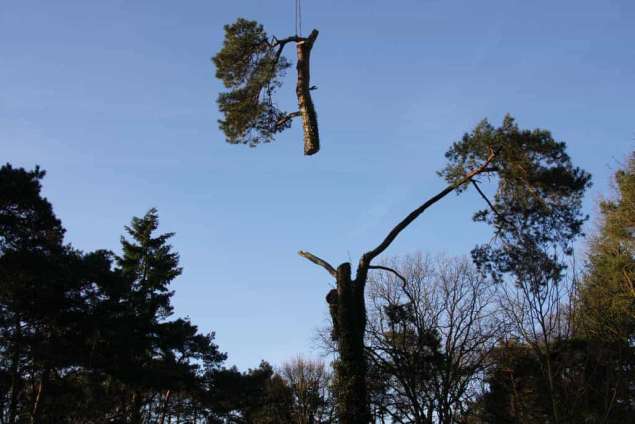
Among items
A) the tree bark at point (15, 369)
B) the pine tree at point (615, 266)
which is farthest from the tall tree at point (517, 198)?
the tree bark at point (15, 369)

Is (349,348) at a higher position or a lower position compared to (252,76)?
lower

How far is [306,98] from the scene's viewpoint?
366 inches

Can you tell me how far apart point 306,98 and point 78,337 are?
13598 mm

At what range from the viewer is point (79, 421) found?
21.2 meters

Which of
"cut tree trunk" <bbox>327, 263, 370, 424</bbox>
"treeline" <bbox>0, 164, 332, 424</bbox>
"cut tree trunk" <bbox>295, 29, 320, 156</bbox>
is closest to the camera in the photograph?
"cut tree trunk" <bbox>295, 29, 320, 156</bbox>

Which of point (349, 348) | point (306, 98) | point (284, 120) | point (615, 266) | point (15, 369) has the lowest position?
point (349, 348)

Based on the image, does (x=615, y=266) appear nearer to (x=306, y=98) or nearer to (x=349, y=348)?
(x=349, y=348)

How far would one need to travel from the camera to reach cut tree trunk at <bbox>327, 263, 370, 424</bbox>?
10328 millimetres

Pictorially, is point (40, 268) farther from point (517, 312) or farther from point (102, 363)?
point (517, 312)

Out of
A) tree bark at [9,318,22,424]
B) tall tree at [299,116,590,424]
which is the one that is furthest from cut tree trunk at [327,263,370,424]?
tree bark at [9,318,22,424]

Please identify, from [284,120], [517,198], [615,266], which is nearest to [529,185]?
[517,198]

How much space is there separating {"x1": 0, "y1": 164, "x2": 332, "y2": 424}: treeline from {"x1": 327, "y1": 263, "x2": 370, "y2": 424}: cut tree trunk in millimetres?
10091

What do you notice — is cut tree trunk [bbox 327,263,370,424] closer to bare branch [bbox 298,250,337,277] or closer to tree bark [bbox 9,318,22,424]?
bare branch [bbox 298,250,337,277]

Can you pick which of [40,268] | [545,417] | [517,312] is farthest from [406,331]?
[40,268]
